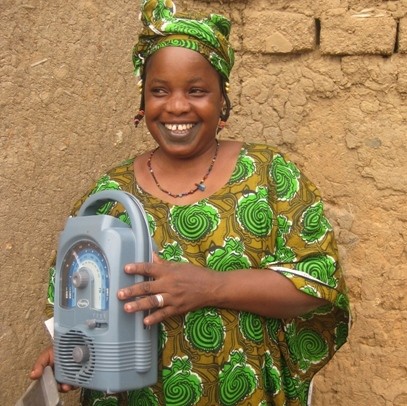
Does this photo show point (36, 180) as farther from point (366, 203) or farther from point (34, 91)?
point (366, 203)

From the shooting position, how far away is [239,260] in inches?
78.7

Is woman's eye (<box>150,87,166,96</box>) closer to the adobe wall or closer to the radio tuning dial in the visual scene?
the radio tuning dial

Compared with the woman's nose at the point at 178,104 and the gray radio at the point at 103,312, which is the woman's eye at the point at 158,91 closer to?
the woman's nose at the point at 178,104

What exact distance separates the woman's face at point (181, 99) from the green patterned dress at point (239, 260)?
136 millimetres

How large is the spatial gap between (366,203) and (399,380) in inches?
24.3

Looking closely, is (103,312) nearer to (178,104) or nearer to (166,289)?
(166,289)

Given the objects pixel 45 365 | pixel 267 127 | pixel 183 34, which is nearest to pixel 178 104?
pixel 183 34

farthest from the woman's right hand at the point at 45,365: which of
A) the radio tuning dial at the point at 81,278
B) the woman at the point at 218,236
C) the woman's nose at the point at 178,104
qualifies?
the woman's nose at the point at 178,104

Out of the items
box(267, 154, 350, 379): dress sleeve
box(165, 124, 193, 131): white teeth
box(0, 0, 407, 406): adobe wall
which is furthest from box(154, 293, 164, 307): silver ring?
box(0, 0, 407, 406): adobe wall

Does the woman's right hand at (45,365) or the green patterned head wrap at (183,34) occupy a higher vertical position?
the green patterned head wrap at (183,34)

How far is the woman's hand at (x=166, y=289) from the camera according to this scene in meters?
1.75

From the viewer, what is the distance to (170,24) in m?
→ 2.03

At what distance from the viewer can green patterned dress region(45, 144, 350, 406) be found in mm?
1991

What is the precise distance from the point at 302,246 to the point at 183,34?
1.91ft
